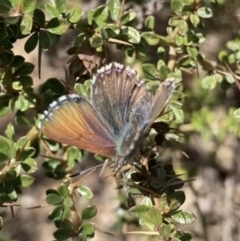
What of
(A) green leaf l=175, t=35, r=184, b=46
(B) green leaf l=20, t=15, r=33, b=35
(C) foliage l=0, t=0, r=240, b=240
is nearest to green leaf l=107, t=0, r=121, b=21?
(C) foliage l=0, t=0, r=240, b=240

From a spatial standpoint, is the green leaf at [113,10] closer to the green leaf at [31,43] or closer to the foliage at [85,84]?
the foliage at [85,84]

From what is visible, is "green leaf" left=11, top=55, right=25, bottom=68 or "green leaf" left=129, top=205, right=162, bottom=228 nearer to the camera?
"green leaf" left=129, top=205, right=162, bottom=228

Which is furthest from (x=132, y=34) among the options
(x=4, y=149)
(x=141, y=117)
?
(x=4, y=149)

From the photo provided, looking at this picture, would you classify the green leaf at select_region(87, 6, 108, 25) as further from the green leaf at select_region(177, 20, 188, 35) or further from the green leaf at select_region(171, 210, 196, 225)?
the green leaf at select_region(171, 210, 196, 225)

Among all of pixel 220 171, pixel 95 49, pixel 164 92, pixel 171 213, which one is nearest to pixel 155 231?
pixel 171 213

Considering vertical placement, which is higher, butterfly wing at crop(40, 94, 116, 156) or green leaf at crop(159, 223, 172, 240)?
butterfly wing at crop(40, 94, 116, 156)

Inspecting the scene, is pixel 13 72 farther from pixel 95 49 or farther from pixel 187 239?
pixel 187 239
